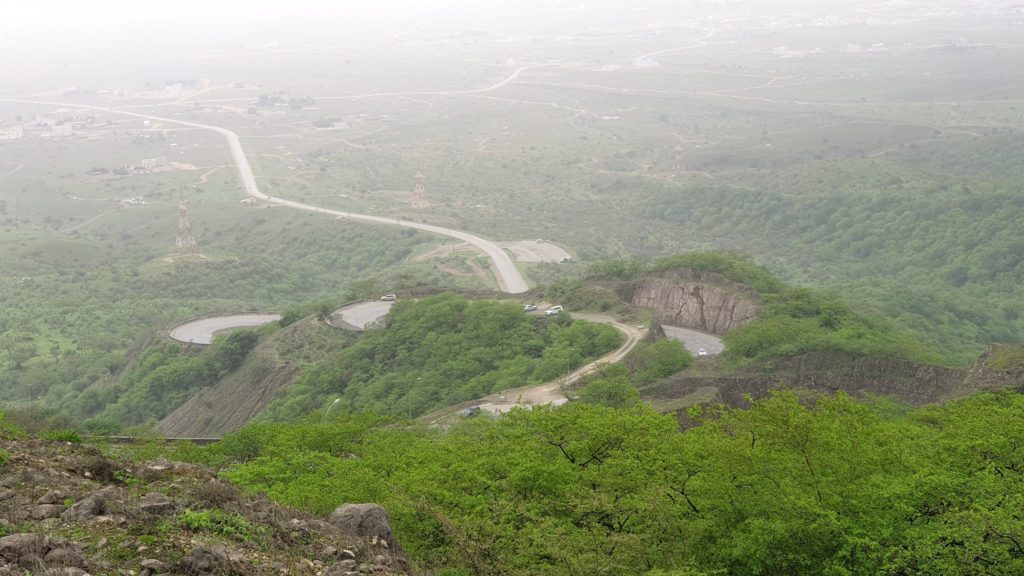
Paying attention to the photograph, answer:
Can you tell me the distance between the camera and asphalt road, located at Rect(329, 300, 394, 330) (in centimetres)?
7544

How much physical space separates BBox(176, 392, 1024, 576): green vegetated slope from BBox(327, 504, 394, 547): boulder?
1.99m

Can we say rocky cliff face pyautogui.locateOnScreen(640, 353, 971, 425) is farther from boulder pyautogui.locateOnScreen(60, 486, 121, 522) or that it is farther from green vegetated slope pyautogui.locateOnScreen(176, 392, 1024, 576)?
boulder pyautogui.locateOnScreen(60, 486, 121, 522)

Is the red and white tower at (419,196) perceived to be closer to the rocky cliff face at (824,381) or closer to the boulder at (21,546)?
the rocky cliff face at (824,381)

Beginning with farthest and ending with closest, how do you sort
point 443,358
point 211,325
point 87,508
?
point 211,325
point 443,358
point 87,508

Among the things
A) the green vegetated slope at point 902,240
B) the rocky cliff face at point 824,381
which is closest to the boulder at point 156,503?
the rocky cliff face at point 824,381

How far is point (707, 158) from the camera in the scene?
565 feet

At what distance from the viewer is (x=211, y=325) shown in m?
88.2

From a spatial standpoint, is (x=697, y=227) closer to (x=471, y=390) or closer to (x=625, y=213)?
(x=625, y=213)

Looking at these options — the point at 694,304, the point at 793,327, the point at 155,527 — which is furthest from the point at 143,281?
the point at 155,527

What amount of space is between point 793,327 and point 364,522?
127 ft

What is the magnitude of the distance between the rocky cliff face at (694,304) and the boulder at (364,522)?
4415 centimetres

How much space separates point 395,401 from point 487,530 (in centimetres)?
3443

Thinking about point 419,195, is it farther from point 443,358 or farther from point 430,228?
point 443,358

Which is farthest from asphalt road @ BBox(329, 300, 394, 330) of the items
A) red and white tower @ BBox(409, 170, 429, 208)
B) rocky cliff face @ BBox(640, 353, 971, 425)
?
red and white tower @ BBox(409, 170, 429, 208)
